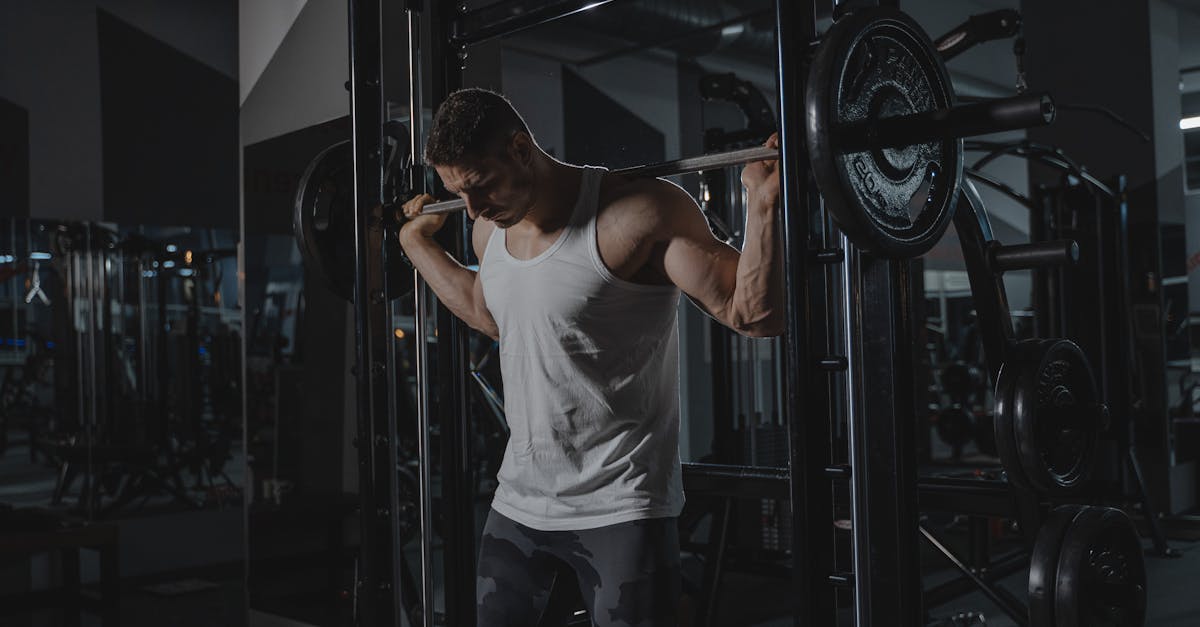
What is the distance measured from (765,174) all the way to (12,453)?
472 cm

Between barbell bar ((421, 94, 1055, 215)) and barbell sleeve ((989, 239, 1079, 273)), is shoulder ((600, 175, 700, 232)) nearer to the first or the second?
barbell bar ((421, 94, 1055, 215))

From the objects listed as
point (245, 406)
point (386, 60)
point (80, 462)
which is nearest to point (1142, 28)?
point (386, 60)

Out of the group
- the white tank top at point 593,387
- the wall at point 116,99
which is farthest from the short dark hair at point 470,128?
the wall at point 116,99

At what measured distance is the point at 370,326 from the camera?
2279mm

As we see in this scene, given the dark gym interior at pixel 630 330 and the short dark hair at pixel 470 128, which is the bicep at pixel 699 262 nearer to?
the dark gym interior at pixel 630 330

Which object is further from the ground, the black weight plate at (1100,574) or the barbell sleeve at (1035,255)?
the barbell sleeve at (1035,255)

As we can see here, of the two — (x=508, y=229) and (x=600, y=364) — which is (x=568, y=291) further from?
(x=508, y=229)

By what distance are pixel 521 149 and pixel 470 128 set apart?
97 mm

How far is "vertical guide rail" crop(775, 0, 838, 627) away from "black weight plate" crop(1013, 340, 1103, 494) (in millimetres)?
606

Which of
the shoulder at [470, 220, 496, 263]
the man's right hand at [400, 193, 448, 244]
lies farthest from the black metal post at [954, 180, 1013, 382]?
the man's right hand at [400, 193, 448, 244]

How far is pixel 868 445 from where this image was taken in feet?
5.08

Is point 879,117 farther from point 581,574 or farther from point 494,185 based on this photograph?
point 581,574

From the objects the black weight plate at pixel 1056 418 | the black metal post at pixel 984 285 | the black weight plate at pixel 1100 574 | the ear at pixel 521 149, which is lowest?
the black weight plate at pixel 1100 574

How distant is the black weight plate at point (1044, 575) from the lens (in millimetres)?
1941
